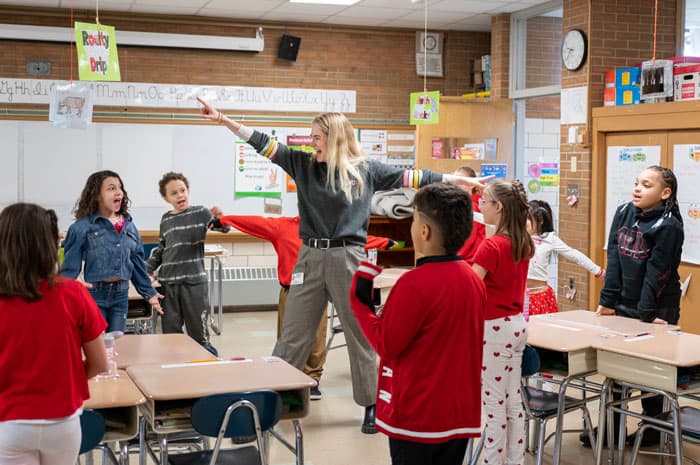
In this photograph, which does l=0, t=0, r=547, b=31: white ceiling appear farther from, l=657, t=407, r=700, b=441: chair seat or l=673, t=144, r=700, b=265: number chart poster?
l=657, t=407, r=700, b=441: chair seat

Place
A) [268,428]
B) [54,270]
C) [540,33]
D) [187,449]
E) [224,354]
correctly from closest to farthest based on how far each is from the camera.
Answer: [54,270] → [268,428] → [187,449] → [224,354] → [540,33]

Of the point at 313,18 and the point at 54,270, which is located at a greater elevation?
the point at 313,18

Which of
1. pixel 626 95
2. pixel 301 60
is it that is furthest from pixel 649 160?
pixel 301 60

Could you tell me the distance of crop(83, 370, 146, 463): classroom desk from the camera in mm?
3035

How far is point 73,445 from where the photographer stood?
2.56 metres

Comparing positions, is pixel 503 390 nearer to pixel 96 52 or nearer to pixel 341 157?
pixel 341 157

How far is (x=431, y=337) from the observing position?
252 centimetres

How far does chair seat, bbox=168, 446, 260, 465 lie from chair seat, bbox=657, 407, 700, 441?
188 cm

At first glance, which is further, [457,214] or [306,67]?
[306,67]

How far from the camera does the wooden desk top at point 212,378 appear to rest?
3.11m

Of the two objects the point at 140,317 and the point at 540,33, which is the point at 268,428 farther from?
the point at 540,33

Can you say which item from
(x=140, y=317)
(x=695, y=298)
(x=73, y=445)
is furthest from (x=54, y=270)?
(x=695, y=298)

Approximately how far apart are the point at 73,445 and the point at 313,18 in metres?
7.53

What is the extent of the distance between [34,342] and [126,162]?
Result: 6.99 metres
